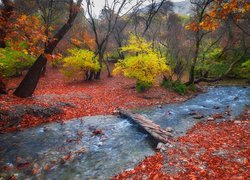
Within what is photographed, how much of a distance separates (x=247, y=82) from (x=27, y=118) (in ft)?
69.0

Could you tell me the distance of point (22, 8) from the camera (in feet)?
66.0

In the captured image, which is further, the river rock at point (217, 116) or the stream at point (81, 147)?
the river rock at point (217, 116)

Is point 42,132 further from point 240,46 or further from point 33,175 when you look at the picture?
point 240,46

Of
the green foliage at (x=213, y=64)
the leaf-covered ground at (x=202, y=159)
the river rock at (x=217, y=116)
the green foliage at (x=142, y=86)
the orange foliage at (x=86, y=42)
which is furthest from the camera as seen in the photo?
the orange foliage at (x=86, y=42)

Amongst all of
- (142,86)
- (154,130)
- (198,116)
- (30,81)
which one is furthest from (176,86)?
(30,81)

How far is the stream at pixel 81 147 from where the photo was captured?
236 inches

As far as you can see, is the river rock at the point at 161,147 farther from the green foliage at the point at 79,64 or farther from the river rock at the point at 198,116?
the green foliage at the point at 79,64

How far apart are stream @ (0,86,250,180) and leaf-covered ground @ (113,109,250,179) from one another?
0.61 meters

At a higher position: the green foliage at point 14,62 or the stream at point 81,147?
the green foliage at point 14,62

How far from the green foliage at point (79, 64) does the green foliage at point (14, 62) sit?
335cm

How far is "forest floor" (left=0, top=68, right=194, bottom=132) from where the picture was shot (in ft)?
30.7

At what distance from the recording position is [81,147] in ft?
24.7

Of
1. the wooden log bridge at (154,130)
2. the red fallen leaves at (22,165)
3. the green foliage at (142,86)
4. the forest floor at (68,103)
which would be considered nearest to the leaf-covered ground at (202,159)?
Result: the wooden log bridge at (154,130)

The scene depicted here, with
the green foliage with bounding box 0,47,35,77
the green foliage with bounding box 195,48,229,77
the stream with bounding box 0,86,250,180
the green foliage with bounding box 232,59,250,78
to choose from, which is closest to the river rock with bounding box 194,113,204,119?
the stream with bounding box 0,86,250,180
